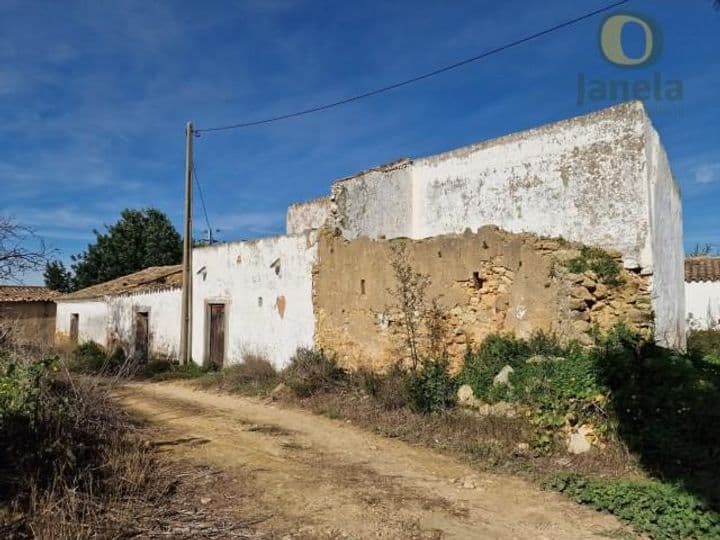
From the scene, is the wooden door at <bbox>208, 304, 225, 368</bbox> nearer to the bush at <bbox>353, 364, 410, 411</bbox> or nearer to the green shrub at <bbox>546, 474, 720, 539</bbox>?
the bush at <bbox>353, 364, 410, 411</bbox>

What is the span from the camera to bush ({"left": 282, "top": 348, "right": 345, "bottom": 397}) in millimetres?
10250

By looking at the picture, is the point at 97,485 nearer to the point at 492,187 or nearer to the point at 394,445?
the point at 394,445

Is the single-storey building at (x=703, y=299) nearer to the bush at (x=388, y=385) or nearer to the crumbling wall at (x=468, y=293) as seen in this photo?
the crumbling wall at (x=468, y=293)

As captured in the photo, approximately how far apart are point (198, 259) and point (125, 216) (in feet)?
54.3

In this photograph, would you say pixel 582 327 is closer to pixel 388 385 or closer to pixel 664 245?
pixel 664 245

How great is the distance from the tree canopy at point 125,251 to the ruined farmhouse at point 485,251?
53.6ft

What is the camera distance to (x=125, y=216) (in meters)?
29.9

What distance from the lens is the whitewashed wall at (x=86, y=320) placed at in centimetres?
1969

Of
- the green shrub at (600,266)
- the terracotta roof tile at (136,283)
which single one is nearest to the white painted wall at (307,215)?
the terracotta roof tile at (136,283)

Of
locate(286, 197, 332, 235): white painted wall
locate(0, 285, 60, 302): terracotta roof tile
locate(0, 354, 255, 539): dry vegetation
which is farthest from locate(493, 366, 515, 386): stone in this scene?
locate(0, 285, 60, 302): terracotta roof tile

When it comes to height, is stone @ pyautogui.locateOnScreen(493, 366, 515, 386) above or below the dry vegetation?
above

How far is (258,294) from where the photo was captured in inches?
529

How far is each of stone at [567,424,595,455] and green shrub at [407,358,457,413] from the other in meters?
2.06

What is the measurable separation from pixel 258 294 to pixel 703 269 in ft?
49.4
